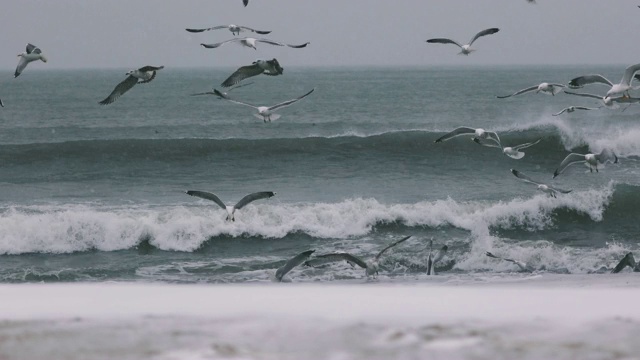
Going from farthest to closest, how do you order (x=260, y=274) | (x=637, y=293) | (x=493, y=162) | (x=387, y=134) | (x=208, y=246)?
(x=387, y=134) → (x=493, y=162) → (x=208, y=246) → (x=260, y=274) → (x=637, y=293)

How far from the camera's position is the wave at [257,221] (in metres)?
14.3

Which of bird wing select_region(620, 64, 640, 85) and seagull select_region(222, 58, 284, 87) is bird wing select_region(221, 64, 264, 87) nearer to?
seagull select_region(222, 58, 284, 87)

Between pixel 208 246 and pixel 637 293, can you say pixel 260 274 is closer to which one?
pixel 208 246

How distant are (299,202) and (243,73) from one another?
8106 mm

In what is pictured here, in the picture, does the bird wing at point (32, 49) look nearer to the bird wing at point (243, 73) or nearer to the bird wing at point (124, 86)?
the bird wing at point (124, 86)

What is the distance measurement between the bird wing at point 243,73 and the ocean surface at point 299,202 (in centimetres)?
243

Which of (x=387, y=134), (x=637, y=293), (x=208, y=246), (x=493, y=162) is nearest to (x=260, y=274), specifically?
(x=208, y=246)

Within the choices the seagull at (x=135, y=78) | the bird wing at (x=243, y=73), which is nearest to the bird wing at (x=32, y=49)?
the seagull at (x=135, y=78)

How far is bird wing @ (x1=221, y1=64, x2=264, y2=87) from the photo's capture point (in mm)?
9430

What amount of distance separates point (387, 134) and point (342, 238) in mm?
12686

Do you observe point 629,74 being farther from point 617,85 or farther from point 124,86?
point 124,86

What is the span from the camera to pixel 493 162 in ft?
76.6

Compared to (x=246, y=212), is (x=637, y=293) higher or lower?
higher

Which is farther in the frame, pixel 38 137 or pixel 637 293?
pixel 38 137
